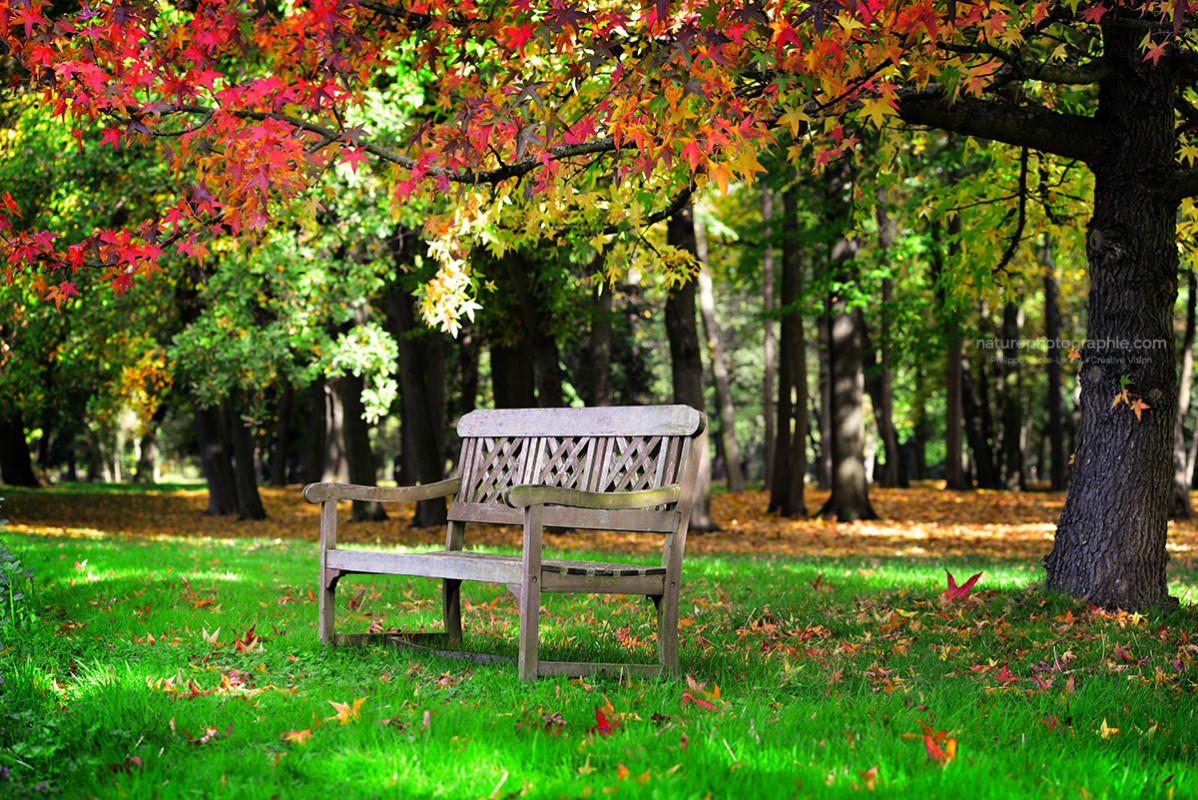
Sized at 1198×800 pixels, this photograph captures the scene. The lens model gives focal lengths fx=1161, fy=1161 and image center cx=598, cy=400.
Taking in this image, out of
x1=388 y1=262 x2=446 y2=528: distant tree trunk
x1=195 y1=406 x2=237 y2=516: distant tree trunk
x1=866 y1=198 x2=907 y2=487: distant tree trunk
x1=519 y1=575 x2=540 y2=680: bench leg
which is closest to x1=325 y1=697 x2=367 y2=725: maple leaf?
x1=519 y1=575 x2=540 y2=680: bench leg

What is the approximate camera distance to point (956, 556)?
13250 millimetres

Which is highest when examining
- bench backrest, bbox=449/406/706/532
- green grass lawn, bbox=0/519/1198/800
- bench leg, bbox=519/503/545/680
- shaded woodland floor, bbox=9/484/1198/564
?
bench backrest, bbox=449/406/706/532

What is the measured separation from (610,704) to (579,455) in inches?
67.9

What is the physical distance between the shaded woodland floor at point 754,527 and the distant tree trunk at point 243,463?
0.30 meters

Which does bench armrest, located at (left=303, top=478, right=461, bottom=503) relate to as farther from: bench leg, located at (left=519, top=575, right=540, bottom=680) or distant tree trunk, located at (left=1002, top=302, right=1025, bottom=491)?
distant tree trunk, located at (left=1002, top=302, right=1025, bottom=491)

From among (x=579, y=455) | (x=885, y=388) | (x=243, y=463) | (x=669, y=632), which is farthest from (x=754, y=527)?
(x=669, y=632)

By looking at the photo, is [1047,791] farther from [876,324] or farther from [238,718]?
[876,324]

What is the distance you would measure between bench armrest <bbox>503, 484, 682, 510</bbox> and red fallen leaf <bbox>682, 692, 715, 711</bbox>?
85 cm

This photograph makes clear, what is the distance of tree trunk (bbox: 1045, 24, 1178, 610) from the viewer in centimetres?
718

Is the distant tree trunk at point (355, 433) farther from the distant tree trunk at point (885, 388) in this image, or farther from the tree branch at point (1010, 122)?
the tree branch at point (1010, 122)

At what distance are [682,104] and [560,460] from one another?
1.93 metres

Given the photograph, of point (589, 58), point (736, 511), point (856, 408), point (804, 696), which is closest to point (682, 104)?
point (589, 58)

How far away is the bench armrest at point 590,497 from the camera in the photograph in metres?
4.68

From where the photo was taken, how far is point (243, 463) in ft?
68.8
